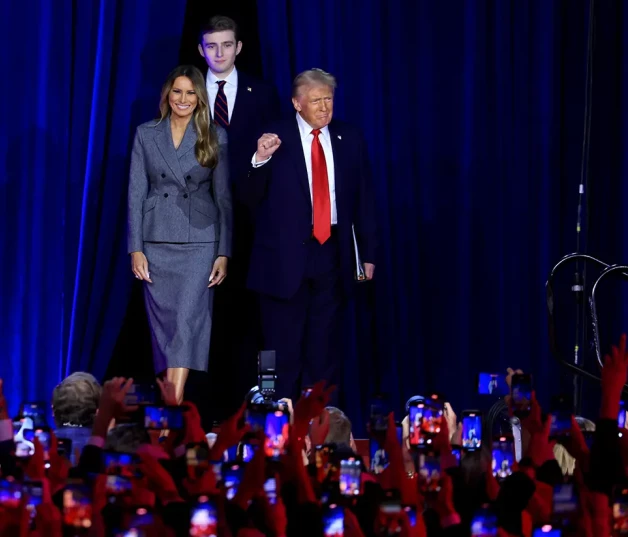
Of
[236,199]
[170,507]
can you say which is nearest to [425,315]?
[236,199]

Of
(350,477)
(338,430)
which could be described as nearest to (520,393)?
(338,430)

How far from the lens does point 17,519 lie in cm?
189

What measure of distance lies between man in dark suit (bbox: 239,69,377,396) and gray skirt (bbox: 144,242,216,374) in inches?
8.2

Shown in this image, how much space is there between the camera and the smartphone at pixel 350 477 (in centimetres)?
210

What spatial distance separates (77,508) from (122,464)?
17 centimetres

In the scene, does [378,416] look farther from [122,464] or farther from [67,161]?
[67,161]

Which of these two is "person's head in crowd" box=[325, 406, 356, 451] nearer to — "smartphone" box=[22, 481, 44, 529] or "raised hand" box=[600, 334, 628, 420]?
"raised hand" box=[600, 334, 628, 420]

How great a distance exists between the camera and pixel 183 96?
4711mm

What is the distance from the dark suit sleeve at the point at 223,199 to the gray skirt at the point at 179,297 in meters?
0.06

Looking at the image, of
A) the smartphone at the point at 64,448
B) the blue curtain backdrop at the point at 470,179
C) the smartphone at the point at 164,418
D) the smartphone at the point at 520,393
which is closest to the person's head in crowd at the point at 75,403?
the smartphone at the point at 64,448

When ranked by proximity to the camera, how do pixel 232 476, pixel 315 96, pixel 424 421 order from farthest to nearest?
1. pixel 315 96
2. pixel 424 421
3. pixel 232 476

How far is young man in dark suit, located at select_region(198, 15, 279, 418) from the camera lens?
16.2 ft

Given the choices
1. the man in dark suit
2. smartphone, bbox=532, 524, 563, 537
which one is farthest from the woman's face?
smartphone, bbox=532, 524, 563, 537

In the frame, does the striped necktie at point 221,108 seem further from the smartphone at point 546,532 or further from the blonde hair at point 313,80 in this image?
the smartphone at point 546,532
